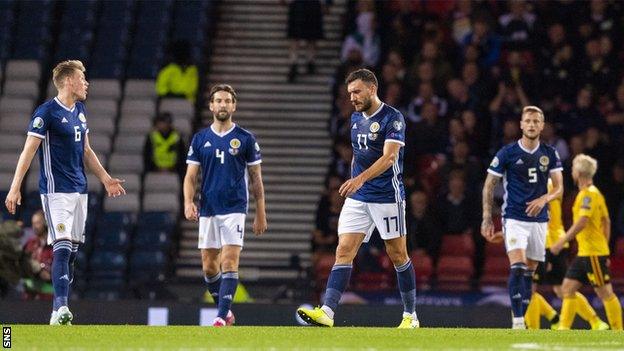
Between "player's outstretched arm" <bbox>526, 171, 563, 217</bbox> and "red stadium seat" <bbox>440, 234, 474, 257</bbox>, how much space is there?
15.9 ft

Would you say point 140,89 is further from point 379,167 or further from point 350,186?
point 350,186

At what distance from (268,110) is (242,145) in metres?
10.3

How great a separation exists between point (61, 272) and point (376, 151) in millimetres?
3104

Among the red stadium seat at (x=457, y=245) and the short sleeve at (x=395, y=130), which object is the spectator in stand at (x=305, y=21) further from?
the short sleeve at (x=395, y=130)

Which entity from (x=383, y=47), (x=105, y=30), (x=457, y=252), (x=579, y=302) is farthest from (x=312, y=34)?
(x=579, y=302)

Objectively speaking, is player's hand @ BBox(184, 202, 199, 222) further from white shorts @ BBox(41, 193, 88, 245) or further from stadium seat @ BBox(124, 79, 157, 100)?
stadium seat @ BBox(124, 79, 157, 100)

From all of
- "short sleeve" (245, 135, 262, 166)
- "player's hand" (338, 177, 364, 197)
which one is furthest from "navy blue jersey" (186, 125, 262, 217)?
"player's hand" (338, 177, 364, 197)

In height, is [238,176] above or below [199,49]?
below

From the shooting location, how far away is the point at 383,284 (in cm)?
2055

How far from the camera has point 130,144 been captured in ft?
77.8

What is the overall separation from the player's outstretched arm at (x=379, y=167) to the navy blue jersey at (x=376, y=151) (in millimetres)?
125

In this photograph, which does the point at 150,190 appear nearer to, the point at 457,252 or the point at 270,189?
the point at 270,189

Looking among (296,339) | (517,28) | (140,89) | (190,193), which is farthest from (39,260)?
(517,28)

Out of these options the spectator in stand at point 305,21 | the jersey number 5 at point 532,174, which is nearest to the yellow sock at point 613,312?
the jersey number 5 at point 532,174
